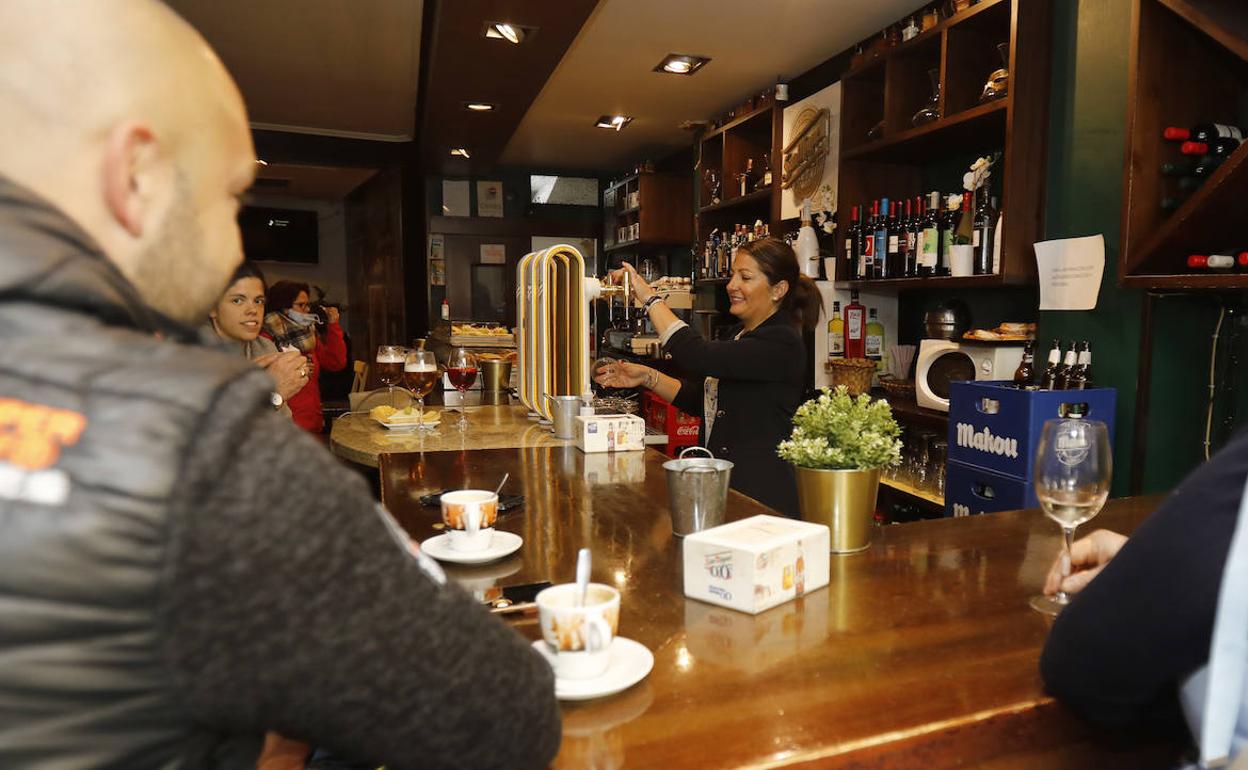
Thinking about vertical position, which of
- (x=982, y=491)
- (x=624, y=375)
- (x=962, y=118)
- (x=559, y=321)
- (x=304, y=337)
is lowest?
(x=982, y=491)

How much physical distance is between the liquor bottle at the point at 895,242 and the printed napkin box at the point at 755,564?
269 centimetres

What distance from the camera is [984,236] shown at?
313 cm

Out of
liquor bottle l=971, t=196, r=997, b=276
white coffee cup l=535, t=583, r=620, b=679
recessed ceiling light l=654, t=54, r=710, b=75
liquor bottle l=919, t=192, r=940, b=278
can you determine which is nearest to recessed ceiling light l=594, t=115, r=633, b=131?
recessed ceiling light l=654, t=54, r=710, b=75

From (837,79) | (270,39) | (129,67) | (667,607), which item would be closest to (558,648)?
(667,607)

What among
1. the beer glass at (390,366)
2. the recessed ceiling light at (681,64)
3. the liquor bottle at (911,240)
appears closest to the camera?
the beer glass at (390,366)

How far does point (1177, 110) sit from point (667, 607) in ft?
7.83

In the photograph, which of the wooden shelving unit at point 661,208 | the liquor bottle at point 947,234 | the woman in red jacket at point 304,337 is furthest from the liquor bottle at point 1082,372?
the wooden shelving unit at point 661,208

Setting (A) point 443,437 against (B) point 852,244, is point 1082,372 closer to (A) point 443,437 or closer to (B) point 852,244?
(B) point 852,244

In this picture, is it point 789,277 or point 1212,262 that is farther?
point 789,277

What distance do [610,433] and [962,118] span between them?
76.6 inches

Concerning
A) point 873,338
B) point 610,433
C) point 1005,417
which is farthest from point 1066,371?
point 610,433

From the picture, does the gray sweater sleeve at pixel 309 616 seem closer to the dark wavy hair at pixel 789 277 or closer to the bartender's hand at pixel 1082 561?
the bartender's hand at pixel 1082 561

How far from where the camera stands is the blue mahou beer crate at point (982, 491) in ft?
8.45

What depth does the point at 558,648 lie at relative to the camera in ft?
2.91
